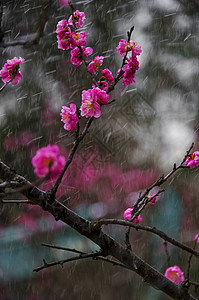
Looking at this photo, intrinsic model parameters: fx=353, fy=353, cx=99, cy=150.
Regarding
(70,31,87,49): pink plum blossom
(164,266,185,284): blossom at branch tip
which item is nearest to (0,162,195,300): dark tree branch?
(70,31,87,49): pink plum blossom

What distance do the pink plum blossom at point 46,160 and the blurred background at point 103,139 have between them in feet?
6.90

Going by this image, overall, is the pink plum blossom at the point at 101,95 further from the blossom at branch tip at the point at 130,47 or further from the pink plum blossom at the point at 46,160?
the pink plum blossom at the point at 46,160

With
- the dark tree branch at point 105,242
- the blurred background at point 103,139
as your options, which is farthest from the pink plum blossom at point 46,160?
the blurred background at point 103,139

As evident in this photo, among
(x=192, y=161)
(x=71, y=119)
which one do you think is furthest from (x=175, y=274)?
(x=71, y=119)

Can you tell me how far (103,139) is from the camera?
282 centimetres

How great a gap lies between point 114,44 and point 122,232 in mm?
1520

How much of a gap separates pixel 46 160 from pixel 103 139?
2303 millimetres

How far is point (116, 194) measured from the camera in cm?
301

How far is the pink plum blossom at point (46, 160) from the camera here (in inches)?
20.2

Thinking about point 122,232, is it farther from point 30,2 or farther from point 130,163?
point 30,2

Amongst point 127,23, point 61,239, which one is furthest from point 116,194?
point 127,23

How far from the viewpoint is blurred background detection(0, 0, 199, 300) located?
2.62 m

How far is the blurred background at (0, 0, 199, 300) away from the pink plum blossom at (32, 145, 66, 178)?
2103mm

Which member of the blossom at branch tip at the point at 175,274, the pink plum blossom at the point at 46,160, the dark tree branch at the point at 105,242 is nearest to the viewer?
the pink plum blossom at the point at 46,160
